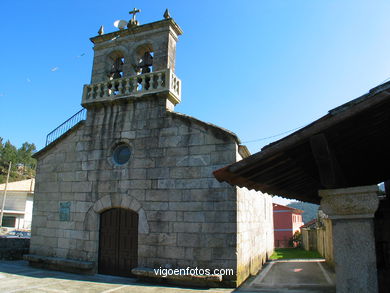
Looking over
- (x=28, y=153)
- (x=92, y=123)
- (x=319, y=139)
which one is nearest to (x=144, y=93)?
(x=92, y=123)

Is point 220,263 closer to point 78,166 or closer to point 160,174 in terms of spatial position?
point 160,174

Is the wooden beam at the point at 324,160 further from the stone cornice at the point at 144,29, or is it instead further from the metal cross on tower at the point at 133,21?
the metal cross on tower at the point at 133,21

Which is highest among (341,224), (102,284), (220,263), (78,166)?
(78,166)

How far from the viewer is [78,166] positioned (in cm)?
991

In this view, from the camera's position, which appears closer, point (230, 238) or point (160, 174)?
point (230, 238)

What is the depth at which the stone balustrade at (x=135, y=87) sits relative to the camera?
929cm

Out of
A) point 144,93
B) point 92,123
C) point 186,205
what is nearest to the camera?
point 186,205

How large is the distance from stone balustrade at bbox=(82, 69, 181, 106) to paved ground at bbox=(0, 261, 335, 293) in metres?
5.28

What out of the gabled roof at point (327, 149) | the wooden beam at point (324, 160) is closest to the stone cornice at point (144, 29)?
the gabled roof at point (327, 149)

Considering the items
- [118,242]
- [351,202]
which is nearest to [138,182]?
[118,242]

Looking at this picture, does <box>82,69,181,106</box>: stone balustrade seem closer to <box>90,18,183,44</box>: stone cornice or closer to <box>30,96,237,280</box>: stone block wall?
<box>30,96,237,280</box>: stone block wall

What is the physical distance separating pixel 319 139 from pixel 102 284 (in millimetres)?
6602

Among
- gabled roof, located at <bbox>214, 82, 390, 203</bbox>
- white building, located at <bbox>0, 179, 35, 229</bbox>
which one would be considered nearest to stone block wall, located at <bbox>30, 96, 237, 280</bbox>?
gabled roof, located at <bbox>214, 82, 390, 203</bbox>

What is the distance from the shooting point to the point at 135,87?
31.9 ft
